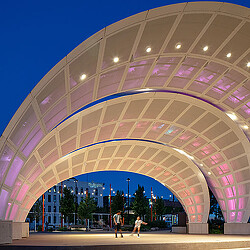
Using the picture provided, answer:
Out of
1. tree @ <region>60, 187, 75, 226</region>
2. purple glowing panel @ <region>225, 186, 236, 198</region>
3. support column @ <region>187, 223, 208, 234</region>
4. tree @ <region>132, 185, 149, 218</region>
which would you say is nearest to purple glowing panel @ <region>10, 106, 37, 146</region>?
purple glowing panel @ <region>225, 186, 236, 198</region>

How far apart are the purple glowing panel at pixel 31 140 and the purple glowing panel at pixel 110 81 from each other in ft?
12.7

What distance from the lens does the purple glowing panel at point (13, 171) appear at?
18.8 m

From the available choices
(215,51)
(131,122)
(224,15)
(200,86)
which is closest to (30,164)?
(131,122)

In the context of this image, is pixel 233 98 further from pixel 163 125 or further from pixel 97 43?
pixel 97 43

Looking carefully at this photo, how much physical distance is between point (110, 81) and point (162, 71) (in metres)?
3.33

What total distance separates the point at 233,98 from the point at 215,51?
246 inches

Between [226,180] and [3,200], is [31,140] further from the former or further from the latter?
[226,180]

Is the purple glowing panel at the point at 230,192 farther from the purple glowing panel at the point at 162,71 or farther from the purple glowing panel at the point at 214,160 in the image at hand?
the purple glowing panel at the point at 162,71

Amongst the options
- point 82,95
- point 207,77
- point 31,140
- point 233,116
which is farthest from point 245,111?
point 31,140

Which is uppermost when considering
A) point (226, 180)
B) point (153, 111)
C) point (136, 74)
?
point (136, 74)

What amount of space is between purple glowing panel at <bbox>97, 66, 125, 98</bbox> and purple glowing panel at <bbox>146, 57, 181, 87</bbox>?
7.21 ft

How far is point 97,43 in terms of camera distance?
15711 millimetres

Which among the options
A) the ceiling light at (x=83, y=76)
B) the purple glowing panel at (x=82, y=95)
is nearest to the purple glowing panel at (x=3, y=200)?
the purple glowing panel at (x=82, y=95)

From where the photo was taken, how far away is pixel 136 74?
20.5 metres
